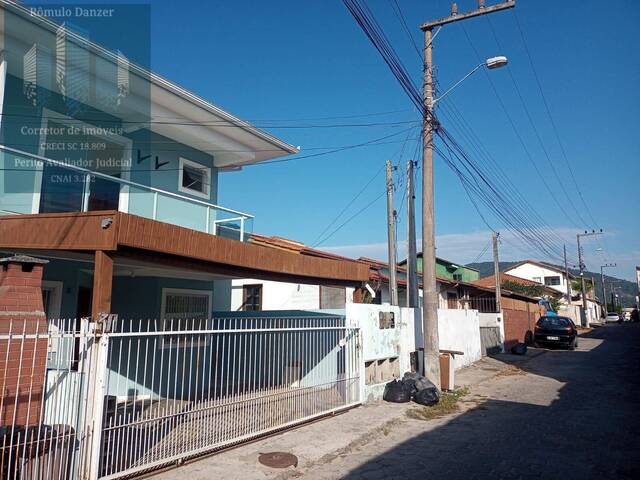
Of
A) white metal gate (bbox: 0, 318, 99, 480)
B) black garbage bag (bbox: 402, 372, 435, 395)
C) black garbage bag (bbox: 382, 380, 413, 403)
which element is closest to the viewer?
white metal gate (bbox: 0, 318, 99, 480)

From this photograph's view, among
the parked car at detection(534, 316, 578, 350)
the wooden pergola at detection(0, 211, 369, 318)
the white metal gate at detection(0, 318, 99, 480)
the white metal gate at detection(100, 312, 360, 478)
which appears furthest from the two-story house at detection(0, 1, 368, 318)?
the parked car at detection(534, 316, 578, 350)

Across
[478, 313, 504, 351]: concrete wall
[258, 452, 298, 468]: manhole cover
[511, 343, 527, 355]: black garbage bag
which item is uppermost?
[478, 313, 504, 351]: concrete wall

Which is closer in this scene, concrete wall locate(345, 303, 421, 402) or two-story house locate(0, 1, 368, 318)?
two-story house locate(0, 1, 368, 318)

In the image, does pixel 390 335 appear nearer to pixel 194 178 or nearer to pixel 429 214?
pixel 429 214

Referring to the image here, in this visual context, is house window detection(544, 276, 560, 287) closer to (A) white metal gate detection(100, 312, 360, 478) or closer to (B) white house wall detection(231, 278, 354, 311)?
(B) white house wall detection(231, 278, 354, 311)

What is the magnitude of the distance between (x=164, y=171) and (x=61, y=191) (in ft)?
9.80

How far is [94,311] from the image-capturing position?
565cm

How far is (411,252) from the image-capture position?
44.9 ft

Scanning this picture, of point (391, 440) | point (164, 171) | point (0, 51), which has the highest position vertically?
point (0, 51)

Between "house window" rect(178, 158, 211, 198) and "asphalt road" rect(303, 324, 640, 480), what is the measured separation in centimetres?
710

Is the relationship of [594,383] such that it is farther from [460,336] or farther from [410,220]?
[410,220]

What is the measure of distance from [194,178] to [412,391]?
23.5 ft

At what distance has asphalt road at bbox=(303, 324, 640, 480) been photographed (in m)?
5.74

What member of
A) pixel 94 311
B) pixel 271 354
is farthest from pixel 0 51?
pixel 271 354
